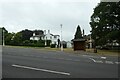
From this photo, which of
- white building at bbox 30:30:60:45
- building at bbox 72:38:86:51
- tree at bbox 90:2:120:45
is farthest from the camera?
white building at bbox 30:30:60:45

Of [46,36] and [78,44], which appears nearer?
[78,44]

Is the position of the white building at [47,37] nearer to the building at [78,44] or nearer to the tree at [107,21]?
the tree at [107,21]

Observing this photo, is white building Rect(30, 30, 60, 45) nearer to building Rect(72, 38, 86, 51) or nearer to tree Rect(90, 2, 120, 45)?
tree Rect(90, 2, 120, 45)

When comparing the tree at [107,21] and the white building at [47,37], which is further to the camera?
the white building at [47,37]

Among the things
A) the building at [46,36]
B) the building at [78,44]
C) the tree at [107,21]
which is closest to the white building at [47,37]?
the building at [46,36]

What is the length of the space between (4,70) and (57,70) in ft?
7.03

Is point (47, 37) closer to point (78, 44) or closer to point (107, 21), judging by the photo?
point (107, 21)

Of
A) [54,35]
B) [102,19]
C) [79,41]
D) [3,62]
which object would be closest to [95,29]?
[102,19]

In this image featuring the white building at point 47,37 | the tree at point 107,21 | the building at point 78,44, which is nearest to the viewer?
the building at point 78,44

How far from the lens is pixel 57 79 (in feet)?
30.4

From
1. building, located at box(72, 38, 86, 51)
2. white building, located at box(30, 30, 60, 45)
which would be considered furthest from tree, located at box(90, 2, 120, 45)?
white building, located at box(30, 30, 60, 45)

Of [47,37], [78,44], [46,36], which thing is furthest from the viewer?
[47,37]

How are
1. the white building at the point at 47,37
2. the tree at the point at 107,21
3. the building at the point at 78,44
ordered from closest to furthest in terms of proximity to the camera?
the building at the point at 78,44 → the tree at the point at 107,21 → the white building at the point at 47,37

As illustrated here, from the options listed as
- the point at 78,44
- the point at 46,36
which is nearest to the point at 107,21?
the point at 78,44
